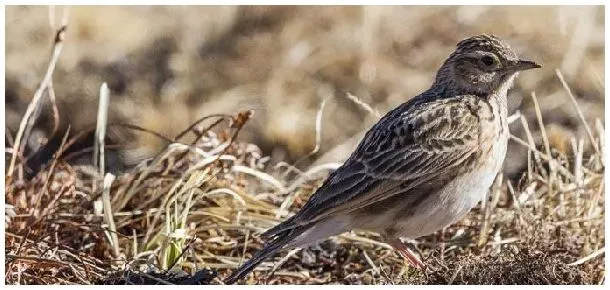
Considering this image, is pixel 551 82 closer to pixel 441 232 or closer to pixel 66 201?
pixel 441 232

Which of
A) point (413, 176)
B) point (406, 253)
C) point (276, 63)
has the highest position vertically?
point (276, 63)

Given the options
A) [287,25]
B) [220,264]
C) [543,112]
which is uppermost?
[287,25]

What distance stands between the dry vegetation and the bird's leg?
0.07 m

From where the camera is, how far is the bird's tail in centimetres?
557

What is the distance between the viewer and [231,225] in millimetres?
6367

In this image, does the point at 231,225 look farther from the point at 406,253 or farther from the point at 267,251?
the point at 406,253

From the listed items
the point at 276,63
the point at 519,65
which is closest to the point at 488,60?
the point at 519,65

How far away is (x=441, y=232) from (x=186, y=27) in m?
3.23

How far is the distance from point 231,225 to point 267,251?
822mm

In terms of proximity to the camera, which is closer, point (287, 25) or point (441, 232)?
point (441, 232)

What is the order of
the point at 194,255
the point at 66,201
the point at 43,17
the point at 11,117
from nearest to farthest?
the point at 194,255
the point at 66,201
the point at 11,117
the point at 43,17

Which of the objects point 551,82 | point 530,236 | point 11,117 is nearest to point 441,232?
point 530,236

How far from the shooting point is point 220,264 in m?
6.20

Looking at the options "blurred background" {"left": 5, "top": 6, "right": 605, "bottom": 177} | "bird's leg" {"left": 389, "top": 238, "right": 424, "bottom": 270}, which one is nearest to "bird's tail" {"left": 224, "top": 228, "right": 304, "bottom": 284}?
"bird's leg" {"left": 389, "top": 238, "right": 424, "bottom": 270}
